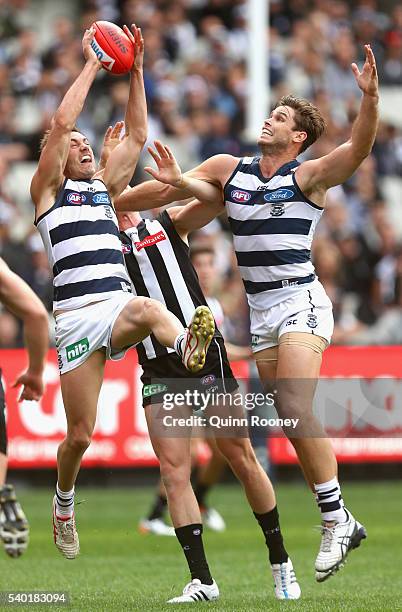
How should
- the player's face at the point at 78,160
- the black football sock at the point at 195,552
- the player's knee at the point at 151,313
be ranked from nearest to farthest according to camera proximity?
the player's knee at the point at 151,313 → the black football sock at the point at 195,552 → the player's face at the point at 78,160

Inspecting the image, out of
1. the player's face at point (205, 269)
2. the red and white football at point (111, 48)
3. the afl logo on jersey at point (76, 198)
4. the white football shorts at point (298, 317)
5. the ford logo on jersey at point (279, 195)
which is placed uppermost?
the red and white football at point (111, 48)

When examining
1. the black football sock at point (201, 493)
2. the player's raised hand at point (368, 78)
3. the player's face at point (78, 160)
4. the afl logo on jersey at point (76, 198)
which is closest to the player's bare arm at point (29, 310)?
the afl logo on jersey at point (76, 198)

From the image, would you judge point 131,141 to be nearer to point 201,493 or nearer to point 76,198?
point 76,198

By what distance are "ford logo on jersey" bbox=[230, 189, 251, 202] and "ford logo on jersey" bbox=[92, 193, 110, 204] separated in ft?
2.66

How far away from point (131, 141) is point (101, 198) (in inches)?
21.6

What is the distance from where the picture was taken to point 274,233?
7.85 metres

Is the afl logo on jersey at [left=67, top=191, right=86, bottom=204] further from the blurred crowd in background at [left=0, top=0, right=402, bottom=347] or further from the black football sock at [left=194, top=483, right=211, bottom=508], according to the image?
the blurred crowd in background at [left=0, top=0, right=402, bottom=347]

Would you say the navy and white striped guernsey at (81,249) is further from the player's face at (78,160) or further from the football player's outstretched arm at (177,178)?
the football player's outstretched arm at (177,178)

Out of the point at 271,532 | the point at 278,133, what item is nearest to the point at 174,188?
the point at 278,133

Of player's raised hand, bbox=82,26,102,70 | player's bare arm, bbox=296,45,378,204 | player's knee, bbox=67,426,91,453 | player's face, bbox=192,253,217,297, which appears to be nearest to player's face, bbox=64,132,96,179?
player's raised hand, bbox=82,26,102,70

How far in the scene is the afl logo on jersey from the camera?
308 inches

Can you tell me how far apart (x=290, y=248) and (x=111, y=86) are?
11405 mm

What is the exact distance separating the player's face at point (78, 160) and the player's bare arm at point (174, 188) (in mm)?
357

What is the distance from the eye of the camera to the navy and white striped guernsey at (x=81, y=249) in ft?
25.3
